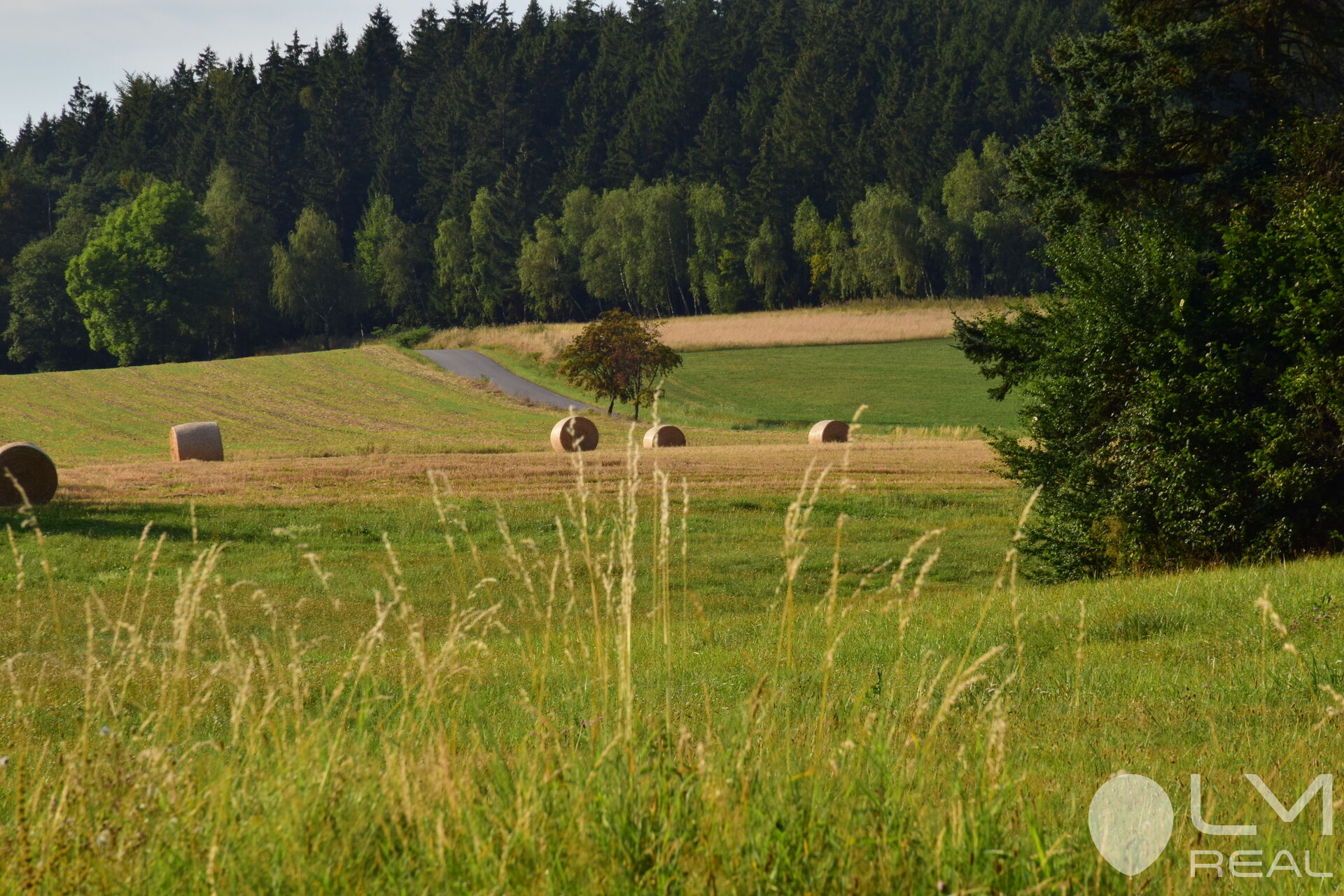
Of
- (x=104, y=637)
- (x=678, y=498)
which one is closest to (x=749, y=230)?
(x=678, y=498)

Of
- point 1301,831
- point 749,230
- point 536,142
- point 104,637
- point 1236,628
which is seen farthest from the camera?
point 536,142

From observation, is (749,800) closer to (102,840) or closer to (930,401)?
(102,840)

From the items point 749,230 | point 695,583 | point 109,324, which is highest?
point 749,230

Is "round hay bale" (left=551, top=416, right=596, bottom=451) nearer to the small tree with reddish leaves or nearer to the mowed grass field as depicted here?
the mowed grass field

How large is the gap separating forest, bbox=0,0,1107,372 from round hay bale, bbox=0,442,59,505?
246 ft

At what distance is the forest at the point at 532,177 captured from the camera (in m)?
93.1

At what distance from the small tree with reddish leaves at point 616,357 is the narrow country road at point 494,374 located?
7.27 feet

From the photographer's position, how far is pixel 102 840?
3.10m

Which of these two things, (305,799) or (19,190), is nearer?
(305,799)

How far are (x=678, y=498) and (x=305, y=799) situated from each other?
16.7 meters

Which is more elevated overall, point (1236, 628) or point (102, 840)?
point (102, 840)

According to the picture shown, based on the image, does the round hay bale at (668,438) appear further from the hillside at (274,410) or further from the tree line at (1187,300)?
the tree line at (1187,300)

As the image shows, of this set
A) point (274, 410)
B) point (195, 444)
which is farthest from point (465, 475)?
point (274, 410)

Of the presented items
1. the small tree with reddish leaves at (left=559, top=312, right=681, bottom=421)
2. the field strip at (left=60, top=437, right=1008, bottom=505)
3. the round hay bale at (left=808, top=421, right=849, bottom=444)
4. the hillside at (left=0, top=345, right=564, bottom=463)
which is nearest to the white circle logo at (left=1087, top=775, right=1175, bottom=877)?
the field strip at (left=60, top=437, right=1008, bottom=505)
